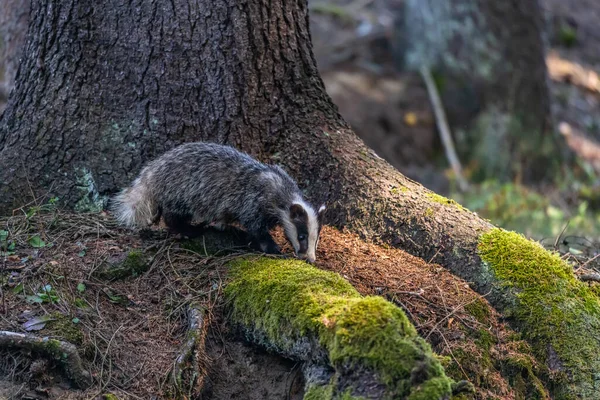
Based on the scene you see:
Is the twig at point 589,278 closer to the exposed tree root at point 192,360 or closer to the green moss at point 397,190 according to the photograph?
the green moss at point 397,190

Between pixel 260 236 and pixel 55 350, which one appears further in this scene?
pixel 260 236

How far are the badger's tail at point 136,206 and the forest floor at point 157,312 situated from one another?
12 centimetres

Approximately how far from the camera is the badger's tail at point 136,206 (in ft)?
18.4

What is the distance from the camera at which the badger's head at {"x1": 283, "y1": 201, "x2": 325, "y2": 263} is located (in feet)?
18.0

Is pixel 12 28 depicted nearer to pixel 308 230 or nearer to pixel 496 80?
pixel 308 230

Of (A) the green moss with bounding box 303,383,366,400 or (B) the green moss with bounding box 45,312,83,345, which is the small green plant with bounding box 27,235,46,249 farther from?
(A) the green moss with bounding box 303,383,366,400

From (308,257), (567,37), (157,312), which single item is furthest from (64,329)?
(567,37)

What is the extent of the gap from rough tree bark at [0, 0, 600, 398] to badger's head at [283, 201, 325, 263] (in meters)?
0.40

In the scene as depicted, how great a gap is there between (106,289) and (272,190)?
4.71 ft

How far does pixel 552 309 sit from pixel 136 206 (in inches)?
120

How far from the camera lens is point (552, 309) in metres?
5.02

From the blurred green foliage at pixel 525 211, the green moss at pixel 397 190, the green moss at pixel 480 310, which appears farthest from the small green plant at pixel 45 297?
the blurred green foliage at pixel 525 211

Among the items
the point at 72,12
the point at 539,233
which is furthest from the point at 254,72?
the point at 539,233

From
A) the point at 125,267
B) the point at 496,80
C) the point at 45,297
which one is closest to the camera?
the point at 45,297
